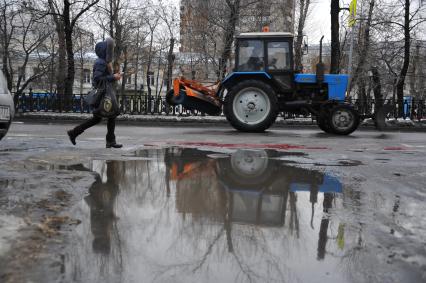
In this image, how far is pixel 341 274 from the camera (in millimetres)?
2824

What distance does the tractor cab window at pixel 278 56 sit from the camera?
43.4 feet

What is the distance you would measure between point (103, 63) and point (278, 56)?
6.53 m

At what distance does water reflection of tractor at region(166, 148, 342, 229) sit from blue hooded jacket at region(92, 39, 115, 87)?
1.82 meters

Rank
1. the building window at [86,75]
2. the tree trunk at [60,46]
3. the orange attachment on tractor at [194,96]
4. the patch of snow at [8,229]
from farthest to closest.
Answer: the building window at [86,75]
the tree trunk at [60,46]
the orange attachment on tractor at [194,96]
the patch of snow at [8,229]

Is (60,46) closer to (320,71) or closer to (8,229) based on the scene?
(320,71)

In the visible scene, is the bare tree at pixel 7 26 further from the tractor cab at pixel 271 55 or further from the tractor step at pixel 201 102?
the tractor cab at pixel 271 55

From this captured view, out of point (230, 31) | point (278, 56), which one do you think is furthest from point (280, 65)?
point (230, 31)

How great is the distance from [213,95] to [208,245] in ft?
36.5

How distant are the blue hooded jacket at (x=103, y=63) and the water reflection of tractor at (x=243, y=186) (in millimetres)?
1824

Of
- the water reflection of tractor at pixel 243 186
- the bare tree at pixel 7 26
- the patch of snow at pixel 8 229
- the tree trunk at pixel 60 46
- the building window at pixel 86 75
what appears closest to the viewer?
the patch of snow at pixel 8 229

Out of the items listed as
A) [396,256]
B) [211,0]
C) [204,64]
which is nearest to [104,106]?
[396,256]

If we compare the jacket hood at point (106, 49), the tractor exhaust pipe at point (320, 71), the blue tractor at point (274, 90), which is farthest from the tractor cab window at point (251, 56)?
the jacket hood at point (106, 49)

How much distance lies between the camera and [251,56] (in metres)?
13.4

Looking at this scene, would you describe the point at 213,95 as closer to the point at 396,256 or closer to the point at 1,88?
the point at 1,88
